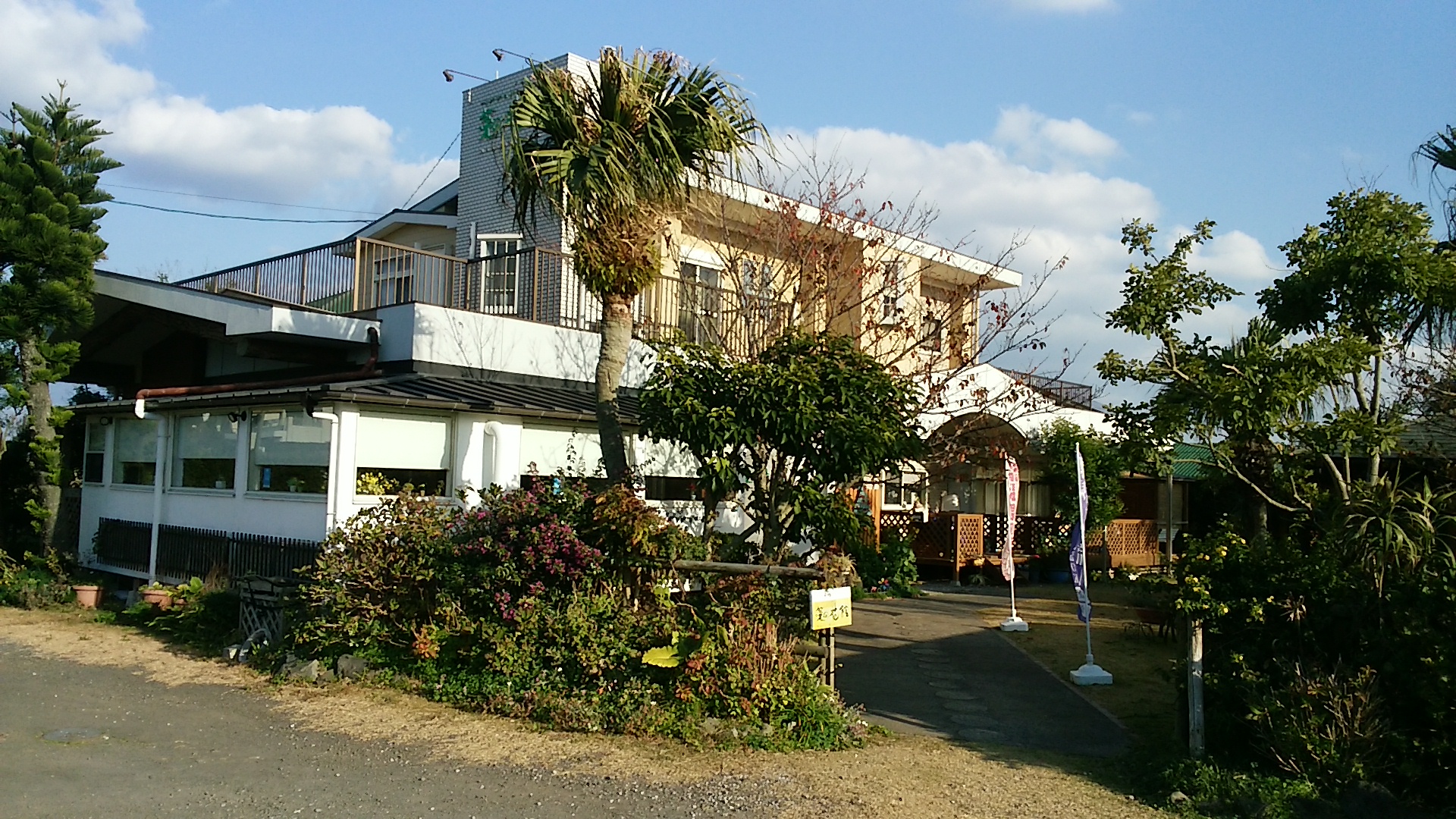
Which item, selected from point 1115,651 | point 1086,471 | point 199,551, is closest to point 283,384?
point 199,551

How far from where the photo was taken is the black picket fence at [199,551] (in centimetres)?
1256

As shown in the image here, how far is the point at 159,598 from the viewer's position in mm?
13422

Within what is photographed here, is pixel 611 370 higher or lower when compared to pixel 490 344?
lower

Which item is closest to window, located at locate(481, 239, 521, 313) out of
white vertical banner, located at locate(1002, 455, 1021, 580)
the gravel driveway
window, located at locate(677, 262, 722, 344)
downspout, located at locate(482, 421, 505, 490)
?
window, located at locate(677, 262, 722, 344)

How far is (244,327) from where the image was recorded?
14.8 m

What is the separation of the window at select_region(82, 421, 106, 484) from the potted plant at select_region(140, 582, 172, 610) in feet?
15.0

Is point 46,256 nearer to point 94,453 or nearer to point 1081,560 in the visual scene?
point 94,453

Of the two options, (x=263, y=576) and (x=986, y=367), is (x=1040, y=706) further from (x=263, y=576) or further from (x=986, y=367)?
(x=986, y=367)

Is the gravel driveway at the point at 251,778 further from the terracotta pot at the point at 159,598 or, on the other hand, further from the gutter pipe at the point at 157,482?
the gutter pipe at the point at 157,482

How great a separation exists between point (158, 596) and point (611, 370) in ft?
21.6

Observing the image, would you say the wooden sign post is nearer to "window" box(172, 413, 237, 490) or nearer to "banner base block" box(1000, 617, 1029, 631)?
"banner base block" box(1000, 617, 1029, 631)

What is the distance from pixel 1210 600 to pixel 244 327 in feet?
39.8

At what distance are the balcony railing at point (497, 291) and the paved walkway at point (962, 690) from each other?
4.76 m

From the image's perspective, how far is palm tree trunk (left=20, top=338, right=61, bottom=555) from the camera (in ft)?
55.6
